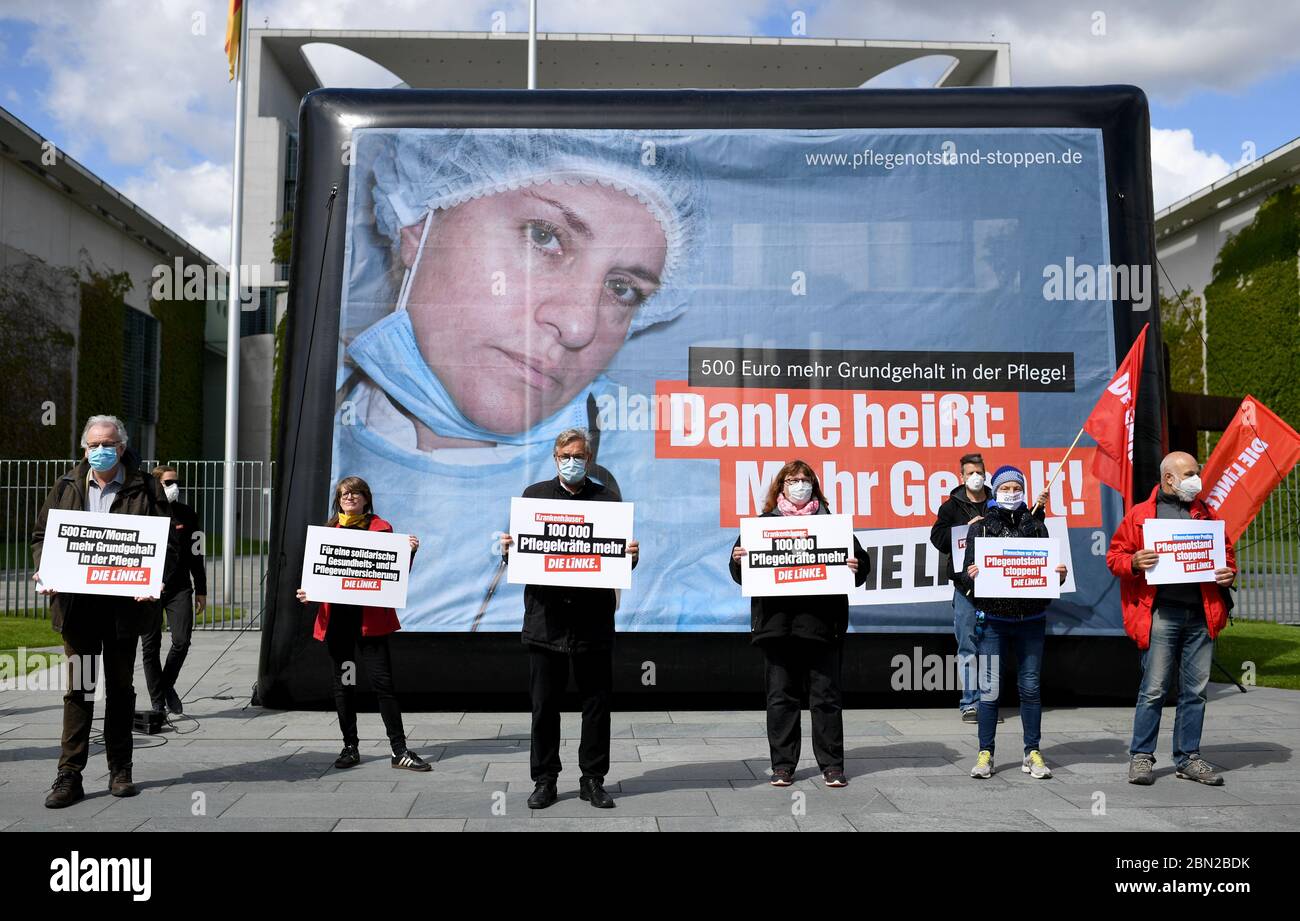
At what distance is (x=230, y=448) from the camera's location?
63.6ft

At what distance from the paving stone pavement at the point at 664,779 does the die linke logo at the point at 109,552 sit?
47.8 inches

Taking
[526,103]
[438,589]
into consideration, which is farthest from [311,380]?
[526,103]

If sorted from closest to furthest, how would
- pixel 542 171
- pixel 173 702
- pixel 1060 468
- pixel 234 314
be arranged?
1. pixel 1060 468
2. pixel 173 702
3. pixel 542 171
4. pixel 234 314

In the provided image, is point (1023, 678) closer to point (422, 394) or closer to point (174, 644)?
point (422, 394)

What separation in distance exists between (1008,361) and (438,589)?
4973 mm

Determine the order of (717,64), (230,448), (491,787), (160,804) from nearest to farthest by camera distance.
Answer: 1. (160,804)
2. (491,787)
3. (230,448)
4. (717,64)

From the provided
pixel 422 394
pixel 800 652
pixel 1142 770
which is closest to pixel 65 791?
pixel 422 394

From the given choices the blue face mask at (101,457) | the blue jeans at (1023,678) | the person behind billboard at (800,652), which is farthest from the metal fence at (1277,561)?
the blue face mask at (101,457)

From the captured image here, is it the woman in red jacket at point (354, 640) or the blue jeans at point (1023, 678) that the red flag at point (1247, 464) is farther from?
the woman in red jacket at point (354, 640)

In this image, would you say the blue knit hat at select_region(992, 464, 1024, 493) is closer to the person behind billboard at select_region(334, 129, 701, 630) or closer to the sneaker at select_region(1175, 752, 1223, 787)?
the sneaker at select_region(1175, 752, 1223, 787)

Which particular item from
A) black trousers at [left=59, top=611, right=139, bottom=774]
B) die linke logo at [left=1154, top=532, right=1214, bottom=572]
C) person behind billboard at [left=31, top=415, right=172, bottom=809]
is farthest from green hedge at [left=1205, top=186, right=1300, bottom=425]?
black trousers at [left=59, top=611, right=139, bottom=774]

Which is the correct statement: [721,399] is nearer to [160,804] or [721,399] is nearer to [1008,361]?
[1008,361]

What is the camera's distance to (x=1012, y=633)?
679 cm

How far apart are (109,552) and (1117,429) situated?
686 cm
